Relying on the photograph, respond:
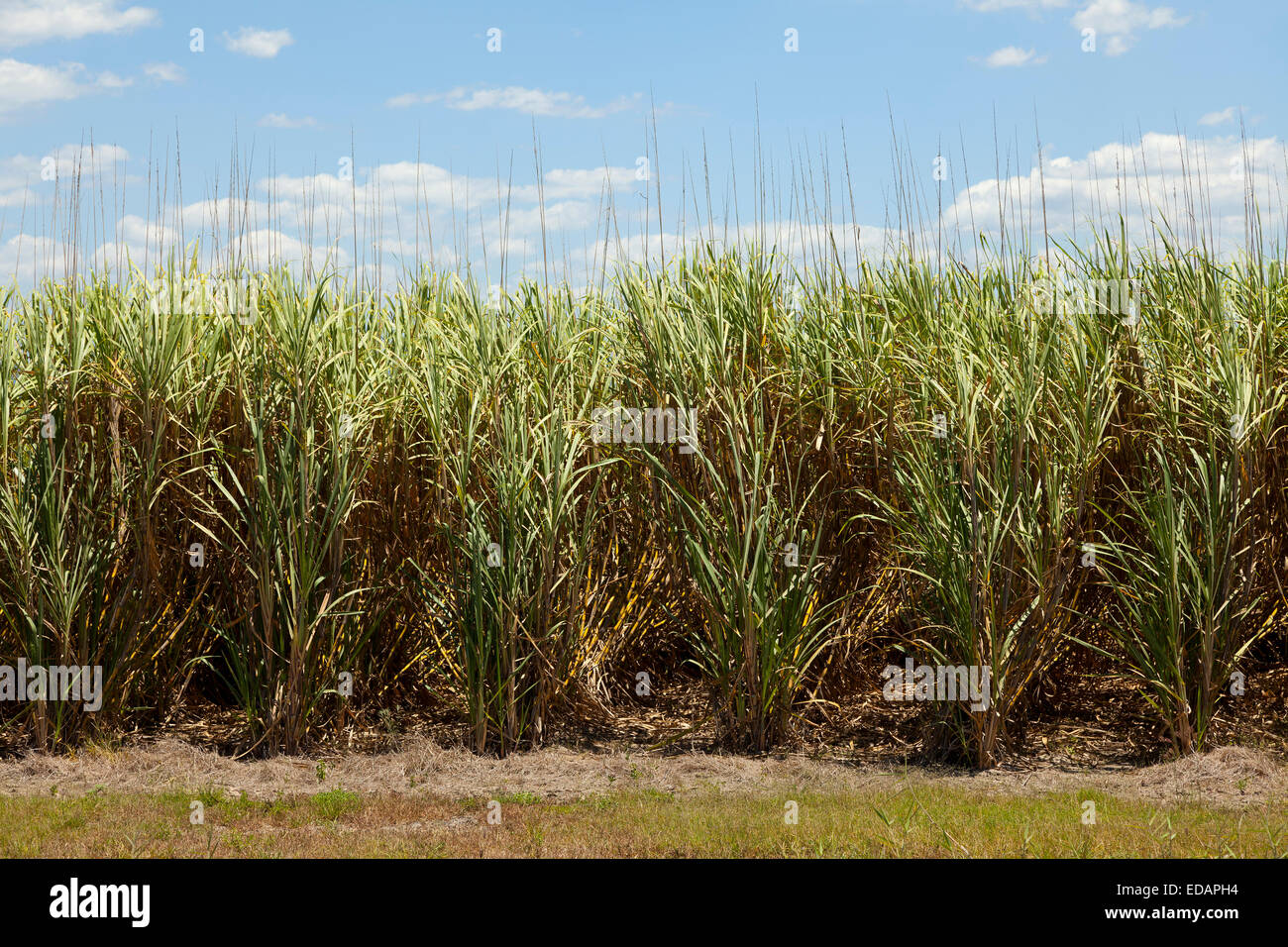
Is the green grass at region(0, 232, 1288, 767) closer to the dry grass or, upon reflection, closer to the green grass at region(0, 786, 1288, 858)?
the dry grass

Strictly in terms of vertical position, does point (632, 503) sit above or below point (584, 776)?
above

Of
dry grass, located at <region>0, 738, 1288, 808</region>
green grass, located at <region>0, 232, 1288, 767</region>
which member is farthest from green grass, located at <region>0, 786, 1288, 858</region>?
green grass, located at <region>0, 232, 1288, 767</region>

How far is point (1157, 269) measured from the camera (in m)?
7.22

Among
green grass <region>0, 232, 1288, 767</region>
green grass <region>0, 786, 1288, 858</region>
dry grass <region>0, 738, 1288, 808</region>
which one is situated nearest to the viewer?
green grass <region>0, 786, 1288, 858</region>

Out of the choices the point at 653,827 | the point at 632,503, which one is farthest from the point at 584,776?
the point at 632,503

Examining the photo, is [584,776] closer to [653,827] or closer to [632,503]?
[653,827]

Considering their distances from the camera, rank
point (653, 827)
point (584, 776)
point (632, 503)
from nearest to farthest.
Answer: point (653, 827)
point (584, 776)
point (632, 503)

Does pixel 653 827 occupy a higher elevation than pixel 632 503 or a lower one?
lower

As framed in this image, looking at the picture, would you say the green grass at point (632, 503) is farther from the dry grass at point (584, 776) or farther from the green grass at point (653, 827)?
the green grass at point (653, 827)

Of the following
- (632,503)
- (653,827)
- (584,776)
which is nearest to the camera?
(653,827)

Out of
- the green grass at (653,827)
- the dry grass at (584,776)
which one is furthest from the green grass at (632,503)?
the green grass at (653,827)

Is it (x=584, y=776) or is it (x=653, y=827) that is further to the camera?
(x=584, y=776)

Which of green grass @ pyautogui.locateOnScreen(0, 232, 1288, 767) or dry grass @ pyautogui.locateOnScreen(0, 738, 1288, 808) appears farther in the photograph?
green grass @ pyautogui.locateOnScreen(0, 232, 1288, 767)
